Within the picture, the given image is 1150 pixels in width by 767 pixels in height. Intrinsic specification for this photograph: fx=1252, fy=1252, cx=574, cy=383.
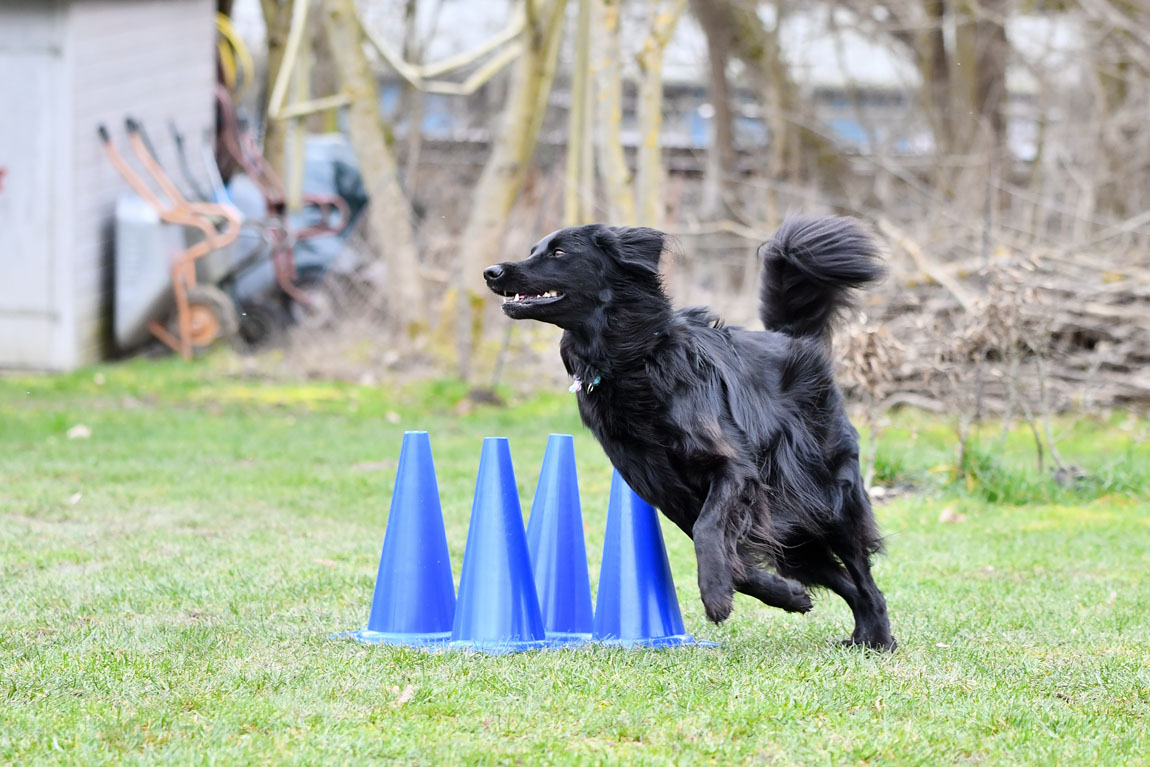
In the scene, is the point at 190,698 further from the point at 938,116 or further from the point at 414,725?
the point at 938,116

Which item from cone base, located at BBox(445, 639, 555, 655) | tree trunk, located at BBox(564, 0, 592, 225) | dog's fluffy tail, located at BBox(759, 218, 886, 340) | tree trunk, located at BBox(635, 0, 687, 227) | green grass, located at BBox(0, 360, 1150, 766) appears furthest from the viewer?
tree trunk, located at BBox(564, 0, 592, 225)

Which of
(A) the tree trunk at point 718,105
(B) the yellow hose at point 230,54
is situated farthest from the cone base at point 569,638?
(A) the tree trunk at point 718,105

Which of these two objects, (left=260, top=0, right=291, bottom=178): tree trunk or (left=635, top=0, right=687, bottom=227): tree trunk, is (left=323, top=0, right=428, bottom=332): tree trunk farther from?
(left=260, top=0, right=291, bottom=178): tree trunk

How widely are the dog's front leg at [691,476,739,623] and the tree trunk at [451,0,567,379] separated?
827 cm

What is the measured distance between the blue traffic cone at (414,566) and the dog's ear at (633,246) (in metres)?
0.95

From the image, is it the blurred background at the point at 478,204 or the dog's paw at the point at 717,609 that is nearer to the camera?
the dog's paw at the point at 717,609

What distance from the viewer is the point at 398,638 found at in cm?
421

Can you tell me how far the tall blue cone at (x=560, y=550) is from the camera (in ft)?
14.8

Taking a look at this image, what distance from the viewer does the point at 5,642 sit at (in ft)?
13.3

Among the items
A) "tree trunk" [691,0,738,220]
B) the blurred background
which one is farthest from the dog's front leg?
"tree trunk" [691,0,738,220]

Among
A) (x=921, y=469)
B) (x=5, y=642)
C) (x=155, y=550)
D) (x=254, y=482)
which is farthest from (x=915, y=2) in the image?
(x=5, y=642)

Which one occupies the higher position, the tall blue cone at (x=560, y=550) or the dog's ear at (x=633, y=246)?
the dog's ear at (x=633, y=246)

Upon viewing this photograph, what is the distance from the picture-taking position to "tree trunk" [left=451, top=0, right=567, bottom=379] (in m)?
12.2

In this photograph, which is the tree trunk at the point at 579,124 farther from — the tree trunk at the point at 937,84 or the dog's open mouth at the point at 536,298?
the dog's open mouth at the point at 536,298
